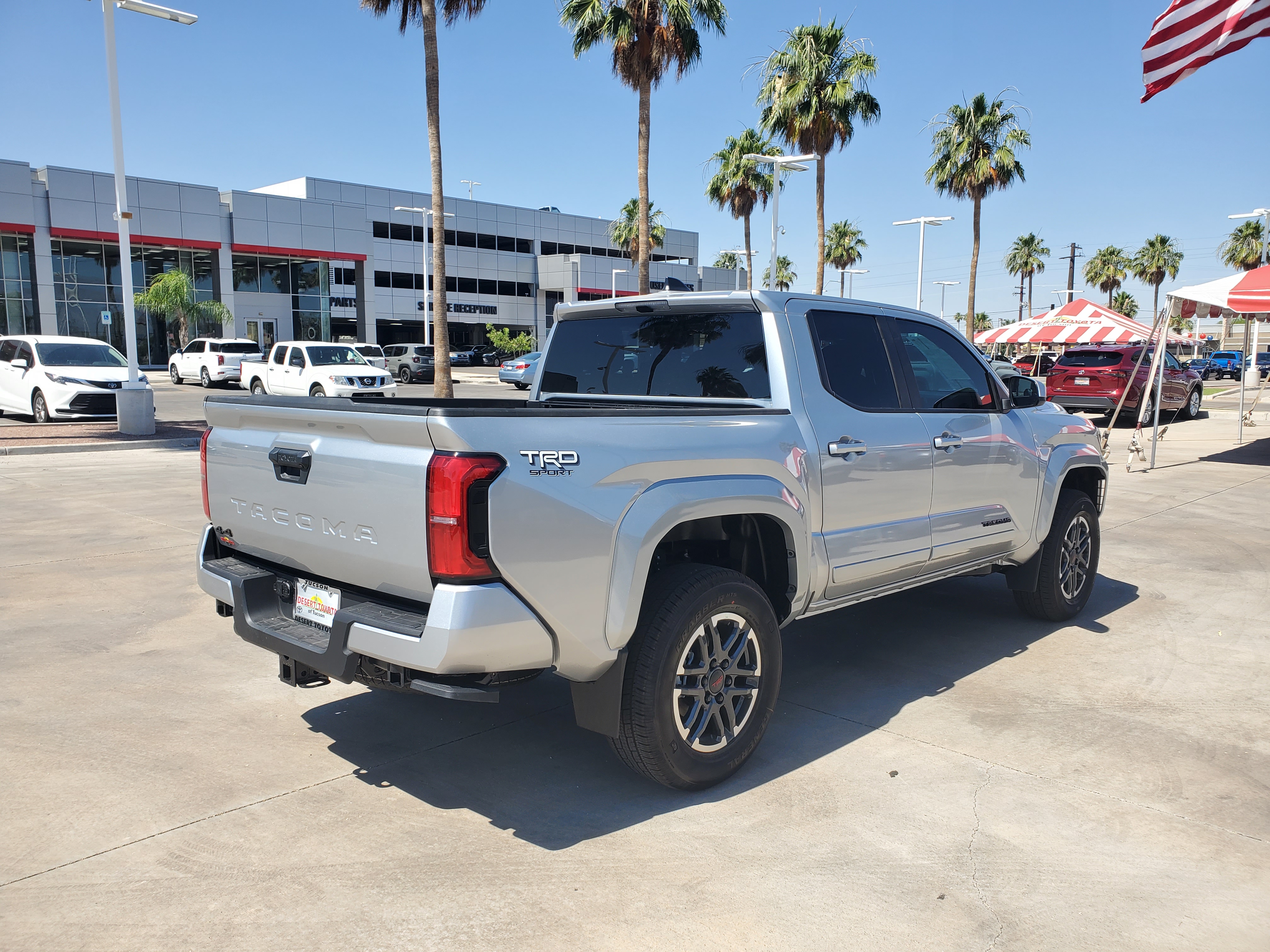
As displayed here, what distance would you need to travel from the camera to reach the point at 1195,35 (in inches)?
339

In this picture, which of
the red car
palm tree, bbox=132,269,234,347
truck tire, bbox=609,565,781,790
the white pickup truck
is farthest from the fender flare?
palm tree, bbox=132,269,234,347

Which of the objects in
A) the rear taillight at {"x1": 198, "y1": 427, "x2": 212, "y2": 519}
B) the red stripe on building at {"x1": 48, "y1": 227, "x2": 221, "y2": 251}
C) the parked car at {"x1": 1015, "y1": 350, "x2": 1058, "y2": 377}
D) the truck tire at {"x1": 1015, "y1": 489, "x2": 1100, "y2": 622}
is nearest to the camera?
the rear taillight at {"x1": 198, "y1": 427, "x2": 212, "y2": 519}

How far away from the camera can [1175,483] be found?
12930mm

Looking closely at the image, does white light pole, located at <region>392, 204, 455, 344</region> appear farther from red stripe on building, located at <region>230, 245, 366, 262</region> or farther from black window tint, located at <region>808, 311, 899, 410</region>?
black window tint, located at <region>808, 311, 899, 410</region>

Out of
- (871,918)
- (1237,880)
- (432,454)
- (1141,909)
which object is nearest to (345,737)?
(432,454)

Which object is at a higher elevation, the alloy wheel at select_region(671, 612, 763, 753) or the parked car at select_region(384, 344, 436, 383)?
the parked car at select_region(384, 344, 436, 383)

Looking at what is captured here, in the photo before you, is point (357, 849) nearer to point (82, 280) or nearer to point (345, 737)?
point (345, 737)

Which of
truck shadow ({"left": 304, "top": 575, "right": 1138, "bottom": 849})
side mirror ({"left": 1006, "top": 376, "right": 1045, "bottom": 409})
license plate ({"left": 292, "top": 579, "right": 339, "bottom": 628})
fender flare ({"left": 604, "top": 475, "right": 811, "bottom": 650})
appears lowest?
truck shadow ({"left": 304, "top": 575, "right": 1138, "bottom": 849})

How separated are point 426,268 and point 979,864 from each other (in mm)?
50574

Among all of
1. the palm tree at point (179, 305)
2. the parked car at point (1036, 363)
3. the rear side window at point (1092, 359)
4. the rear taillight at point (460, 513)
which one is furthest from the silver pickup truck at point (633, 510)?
the palm tree at point (179, 305)

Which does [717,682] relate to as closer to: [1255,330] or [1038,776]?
[1038,776]

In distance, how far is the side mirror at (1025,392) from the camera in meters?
5.62

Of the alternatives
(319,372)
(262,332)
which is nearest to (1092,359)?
(319,372)

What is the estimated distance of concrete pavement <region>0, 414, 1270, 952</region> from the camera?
2852 millimetres
